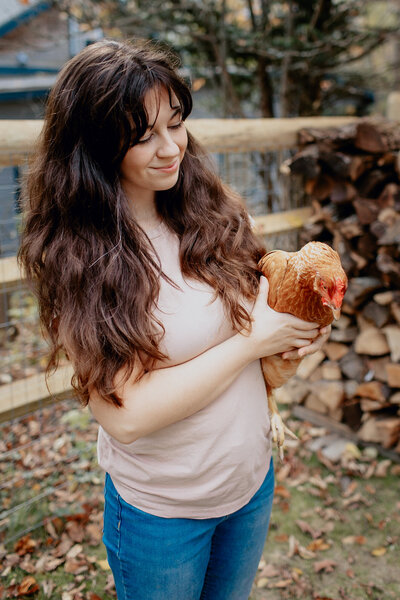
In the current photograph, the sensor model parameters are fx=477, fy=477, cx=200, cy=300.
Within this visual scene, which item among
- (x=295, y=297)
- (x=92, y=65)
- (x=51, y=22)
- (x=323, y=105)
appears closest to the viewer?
(x=92, y=65)

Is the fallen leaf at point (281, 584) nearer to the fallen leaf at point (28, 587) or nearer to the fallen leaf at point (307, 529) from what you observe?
the fallen leaf at point (307, 529)

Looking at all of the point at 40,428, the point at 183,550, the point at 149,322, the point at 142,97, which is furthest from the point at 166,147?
the point at 40,428

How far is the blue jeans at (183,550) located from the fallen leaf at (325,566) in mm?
1055

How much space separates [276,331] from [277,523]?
177cm

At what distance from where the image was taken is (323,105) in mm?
5465

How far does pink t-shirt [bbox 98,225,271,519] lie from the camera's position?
115cm

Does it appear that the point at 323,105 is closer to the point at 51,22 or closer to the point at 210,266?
the point at 51,22

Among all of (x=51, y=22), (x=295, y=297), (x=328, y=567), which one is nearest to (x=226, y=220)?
(x=295, y=297)

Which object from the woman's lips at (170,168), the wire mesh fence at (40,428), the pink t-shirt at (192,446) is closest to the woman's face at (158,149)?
the woman's lips at (170,168)

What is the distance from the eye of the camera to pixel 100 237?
3.81 ft

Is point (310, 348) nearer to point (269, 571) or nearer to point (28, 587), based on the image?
point (269, 571)

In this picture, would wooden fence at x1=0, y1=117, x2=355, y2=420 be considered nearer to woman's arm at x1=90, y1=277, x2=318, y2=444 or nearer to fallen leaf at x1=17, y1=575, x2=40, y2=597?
woman's arm at x1=90, y1=277, x2=318, y2=444

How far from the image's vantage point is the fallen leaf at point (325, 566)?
2.26 meters

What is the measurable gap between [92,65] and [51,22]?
21.2ft
